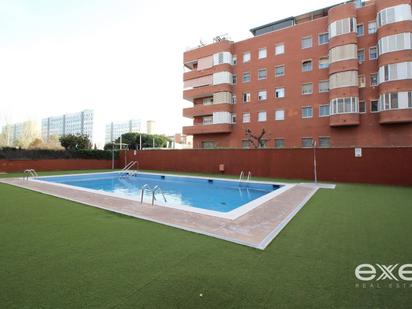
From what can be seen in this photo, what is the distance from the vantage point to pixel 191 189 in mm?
14000

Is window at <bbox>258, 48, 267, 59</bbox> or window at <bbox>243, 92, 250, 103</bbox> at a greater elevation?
window at <bbox>258, 48, 267, 59</bbox>

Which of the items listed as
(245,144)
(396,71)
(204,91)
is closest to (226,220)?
(396,71)

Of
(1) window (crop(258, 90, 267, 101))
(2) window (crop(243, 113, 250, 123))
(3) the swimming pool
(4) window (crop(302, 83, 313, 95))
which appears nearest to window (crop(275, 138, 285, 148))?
(2) window (crop(243, 113, 250, 123))

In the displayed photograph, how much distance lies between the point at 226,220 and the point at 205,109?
25.7 meters

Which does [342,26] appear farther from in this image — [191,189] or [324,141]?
[191,189]

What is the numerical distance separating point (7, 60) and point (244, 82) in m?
22.9

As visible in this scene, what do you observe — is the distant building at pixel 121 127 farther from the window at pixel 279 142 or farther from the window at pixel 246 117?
the window at pixel 279 142

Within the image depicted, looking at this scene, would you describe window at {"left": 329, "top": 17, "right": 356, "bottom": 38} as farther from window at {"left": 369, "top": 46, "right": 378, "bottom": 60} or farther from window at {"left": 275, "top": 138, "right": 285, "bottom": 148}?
window at {"left": 275, "top": 138, "right": 285, "bottom": 148}

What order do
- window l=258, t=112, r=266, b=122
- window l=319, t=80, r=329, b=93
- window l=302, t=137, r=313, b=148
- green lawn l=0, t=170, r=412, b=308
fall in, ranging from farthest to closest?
window l=258, t=112, r=266, b=122, window l=302, t=137, r=313, b=148, window l=319, t=80, r=329, b=93, green lawn l=0, t=170, r=412, b=308

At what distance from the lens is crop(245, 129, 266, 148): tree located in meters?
26.3

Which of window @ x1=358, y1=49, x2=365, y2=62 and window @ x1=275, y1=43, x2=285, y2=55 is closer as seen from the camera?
window @ x1=358, y1=49, x2=365, y2=62

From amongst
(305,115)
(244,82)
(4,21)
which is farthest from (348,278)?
(244,82)

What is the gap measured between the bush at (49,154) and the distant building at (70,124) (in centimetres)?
6935

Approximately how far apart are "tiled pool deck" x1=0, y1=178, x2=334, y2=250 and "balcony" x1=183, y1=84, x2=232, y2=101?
22.7 m
